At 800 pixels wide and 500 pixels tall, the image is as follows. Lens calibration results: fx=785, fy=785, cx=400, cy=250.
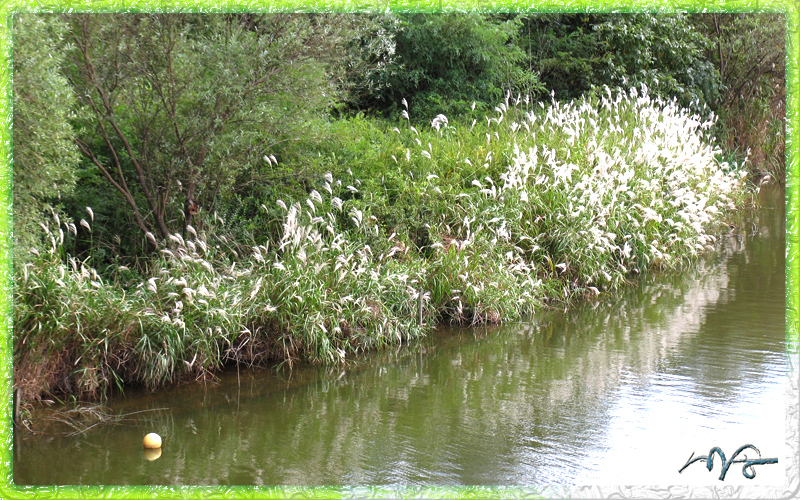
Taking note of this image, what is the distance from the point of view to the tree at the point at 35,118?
5422 mm

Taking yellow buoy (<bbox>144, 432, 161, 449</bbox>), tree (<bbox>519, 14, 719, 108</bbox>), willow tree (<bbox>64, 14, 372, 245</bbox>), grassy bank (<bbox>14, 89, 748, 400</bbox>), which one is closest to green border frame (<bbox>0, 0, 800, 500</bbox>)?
yellow buoy (<bbox>144, 432, 161, 449</bbox>)

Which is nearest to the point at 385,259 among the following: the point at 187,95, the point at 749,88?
the point at 187,95

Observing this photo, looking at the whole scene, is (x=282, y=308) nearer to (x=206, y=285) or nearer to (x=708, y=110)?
(x=206, y=285)

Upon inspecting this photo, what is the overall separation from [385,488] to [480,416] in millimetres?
1520

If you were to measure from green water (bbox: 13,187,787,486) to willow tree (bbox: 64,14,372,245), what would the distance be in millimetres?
2092

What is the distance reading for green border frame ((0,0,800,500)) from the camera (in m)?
4.50

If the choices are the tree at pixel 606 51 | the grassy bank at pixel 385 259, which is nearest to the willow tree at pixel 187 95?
the grassy bank at pixel 385 259

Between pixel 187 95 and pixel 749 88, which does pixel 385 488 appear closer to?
pixel 187 95

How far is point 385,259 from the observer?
8.79 m

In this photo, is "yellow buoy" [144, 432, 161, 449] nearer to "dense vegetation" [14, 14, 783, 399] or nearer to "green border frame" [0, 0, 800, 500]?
"green border frame" [0, 0, 800, 500]

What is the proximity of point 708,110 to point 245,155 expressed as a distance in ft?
43.8

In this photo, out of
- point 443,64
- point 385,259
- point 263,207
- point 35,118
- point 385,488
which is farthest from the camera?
point 443,64

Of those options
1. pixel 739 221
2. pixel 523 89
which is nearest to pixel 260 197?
Result: pixel 523 89

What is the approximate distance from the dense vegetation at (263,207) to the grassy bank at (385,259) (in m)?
0.03
